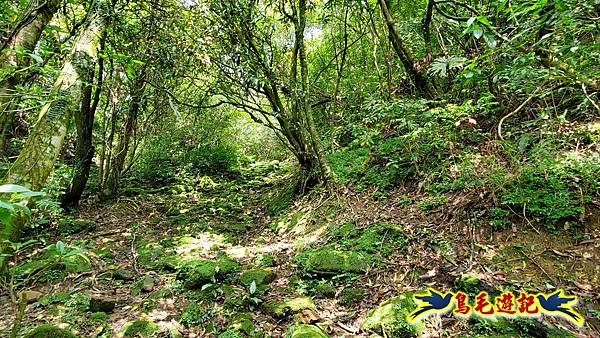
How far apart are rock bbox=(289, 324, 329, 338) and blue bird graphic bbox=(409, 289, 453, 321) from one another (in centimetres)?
73

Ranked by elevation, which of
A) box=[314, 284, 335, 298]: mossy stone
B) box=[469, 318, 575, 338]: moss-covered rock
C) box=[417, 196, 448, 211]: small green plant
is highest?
box=[417, 196, 448, 211]: small green plant

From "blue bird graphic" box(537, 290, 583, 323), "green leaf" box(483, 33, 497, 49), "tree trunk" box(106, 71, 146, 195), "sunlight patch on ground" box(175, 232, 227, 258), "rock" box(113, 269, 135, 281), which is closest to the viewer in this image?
"green leaf" box(483, 33, 497, 49)

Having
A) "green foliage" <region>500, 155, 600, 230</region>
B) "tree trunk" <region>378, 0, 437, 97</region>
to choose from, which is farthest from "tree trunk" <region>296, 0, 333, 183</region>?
"green foliage" <region>500, 155, 600, 230</region>

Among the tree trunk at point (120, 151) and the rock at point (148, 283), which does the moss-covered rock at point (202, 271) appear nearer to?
the rock at point (148, 283)

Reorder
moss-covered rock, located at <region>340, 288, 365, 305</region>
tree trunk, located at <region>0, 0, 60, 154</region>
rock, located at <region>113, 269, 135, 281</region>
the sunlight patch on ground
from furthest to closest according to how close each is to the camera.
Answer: the sunlight patch on ground < rock, located at <region>113, 269, 135, 281</region> < moss-covered rock, located at <region>340, 288, 365, 305</region> < tree trunk, located at <region>0, 0, 60, 154</region>

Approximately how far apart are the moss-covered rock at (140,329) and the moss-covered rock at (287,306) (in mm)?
942

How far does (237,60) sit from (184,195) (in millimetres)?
4057

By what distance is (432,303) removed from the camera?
2713mm

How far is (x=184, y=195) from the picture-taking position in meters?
8.22

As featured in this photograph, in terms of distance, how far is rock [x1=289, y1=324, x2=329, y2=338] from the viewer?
2.37m

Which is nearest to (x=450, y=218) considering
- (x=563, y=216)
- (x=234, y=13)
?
(x=563, y=216)

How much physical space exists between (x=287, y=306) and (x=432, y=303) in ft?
4.00

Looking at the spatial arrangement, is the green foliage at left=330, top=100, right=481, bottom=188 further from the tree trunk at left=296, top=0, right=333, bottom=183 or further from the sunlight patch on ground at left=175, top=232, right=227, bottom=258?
the sunlight patch on ground at left=175, top=232, right=227, bottom=258

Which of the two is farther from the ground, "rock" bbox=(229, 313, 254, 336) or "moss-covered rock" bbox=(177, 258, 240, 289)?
"moss-covered rock" bbox=(177, 258, 240, 289)
